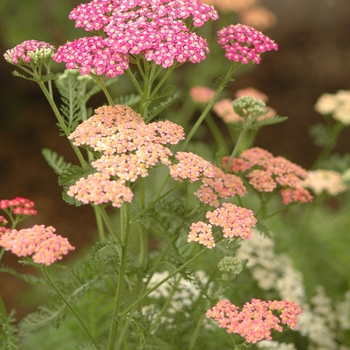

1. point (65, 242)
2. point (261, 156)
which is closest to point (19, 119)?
point (261, 156)

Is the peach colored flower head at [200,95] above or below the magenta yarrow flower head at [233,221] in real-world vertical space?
below

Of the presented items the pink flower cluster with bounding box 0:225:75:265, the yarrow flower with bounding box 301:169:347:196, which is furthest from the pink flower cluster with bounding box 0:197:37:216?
the yarrow flower with bounding box 301:169:347:196

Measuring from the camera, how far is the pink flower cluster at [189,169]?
1.30 meters

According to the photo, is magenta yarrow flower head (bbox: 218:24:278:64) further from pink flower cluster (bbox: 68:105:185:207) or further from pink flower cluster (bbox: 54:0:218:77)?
pink flower cluster (bbox: 68:105:185:207)

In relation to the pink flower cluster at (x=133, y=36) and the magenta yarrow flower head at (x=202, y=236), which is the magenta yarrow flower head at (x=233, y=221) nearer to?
the magenta yarrow flower head at (x=202, y=236)

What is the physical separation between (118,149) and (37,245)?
30 cm

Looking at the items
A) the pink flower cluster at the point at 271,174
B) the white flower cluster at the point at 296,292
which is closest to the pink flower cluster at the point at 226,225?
the pink flower cluster at the point at 271,174

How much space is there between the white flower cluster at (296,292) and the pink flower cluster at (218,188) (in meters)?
0.81

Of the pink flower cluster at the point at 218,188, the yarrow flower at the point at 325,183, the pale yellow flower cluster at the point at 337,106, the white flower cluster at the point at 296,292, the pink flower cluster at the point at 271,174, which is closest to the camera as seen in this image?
the pink flower cluster at the point at 218,188

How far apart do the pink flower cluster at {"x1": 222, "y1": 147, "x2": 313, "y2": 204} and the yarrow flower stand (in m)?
0.72

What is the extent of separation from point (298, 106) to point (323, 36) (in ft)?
4.89

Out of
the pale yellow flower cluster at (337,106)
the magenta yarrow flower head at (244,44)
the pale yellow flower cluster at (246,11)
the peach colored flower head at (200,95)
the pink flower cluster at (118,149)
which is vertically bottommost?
the pale yellow flower cluster at (337,106)

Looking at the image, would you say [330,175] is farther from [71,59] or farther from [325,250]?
[71,59]

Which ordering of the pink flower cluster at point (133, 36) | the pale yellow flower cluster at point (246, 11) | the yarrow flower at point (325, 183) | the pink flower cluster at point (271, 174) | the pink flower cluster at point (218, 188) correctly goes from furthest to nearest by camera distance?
the pale yellow flower cluster at point (246, 11), the yarrow flower at point (325, 183), the pink flower cluster at point (271, 174), the pink flower cluster at point (218, 188), the pink flower cluster at point (133, 36)
